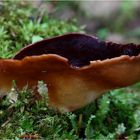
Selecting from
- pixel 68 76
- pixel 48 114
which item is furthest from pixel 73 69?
pixel 48 114

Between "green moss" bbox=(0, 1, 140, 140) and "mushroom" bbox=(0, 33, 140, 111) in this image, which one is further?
"green moss" bbox=(0, 1, 140, 140)

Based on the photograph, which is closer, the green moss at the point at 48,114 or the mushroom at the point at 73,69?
the mushroom at the point at 73,69

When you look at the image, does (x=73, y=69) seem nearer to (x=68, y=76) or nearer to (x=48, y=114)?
(x=68, y=76)

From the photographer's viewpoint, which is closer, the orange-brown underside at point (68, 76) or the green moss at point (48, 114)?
the orange-brown underside at point (68, 76)

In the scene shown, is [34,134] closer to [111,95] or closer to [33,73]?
[33,73]
